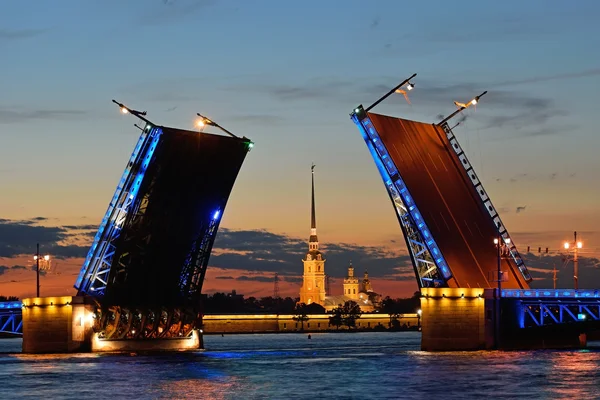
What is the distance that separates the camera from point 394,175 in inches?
2776

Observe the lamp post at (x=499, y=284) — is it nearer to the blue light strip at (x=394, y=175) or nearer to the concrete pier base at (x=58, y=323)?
the blue light strip at (x=394, y=175)

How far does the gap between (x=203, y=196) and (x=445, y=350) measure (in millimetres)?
15253

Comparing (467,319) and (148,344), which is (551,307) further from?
(148,344)

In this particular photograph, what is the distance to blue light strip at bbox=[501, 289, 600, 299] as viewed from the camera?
72250 millimetres

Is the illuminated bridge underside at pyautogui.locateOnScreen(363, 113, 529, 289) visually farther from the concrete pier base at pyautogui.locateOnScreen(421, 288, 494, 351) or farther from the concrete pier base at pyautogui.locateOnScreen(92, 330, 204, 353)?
the concrete pier base at pyautogui.locateOnScreen(92, 330, 204, 353)

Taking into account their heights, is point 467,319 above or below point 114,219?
below

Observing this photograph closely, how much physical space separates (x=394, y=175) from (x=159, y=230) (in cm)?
1240

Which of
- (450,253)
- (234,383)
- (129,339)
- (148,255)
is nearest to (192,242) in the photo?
(148,255)

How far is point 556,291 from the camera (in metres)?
72.7

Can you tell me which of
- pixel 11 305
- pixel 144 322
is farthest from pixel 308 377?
pixel 11 305

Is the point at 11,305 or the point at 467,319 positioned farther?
the point at 11,305

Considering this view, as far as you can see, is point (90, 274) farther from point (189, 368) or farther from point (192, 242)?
point (189, 368)

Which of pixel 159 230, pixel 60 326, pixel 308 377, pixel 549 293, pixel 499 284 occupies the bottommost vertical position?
pixel 308 377

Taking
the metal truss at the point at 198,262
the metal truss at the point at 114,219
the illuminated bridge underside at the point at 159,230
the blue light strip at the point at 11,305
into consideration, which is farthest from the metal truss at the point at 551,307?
the blue light strip at the point at 11,305
